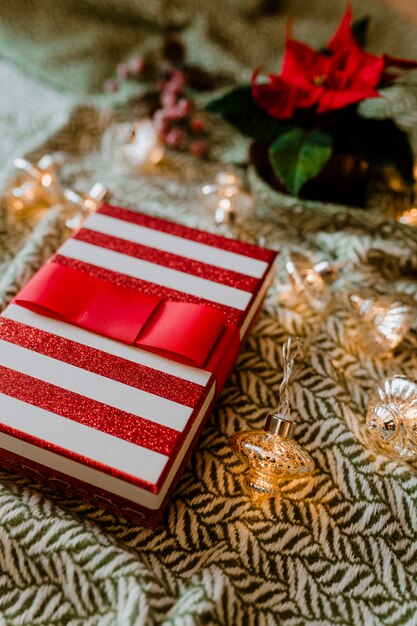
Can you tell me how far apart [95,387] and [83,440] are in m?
0.06

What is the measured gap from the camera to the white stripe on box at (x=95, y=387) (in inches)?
22.4

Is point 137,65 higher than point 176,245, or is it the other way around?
point 137,65

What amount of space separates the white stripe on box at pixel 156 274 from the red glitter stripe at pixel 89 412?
0.19 metres

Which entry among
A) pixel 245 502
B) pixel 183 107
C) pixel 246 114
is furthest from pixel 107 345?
pixel 183 107

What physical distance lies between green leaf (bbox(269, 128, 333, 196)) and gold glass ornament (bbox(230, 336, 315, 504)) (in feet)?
1.04

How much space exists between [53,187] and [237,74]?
41 cm

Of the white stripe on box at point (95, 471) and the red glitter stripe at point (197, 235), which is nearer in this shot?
the white stripe on box at point (95, 471)

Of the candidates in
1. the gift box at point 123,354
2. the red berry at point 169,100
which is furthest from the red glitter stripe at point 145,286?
the red berry at point 169,100

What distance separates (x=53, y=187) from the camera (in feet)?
2.95

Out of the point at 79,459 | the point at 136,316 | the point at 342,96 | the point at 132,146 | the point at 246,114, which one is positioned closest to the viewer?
the point at 79,459

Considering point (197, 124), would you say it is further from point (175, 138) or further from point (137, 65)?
point (137, 65)

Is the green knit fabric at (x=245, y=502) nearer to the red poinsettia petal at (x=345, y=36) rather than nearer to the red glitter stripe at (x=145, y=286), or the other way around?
the red glitter stripe at (x=145, y=286)

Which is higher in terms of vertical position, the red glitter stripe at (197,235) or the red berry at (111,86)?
the red berry at (111,86)

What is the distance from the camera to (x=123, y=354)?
0.61 meters
